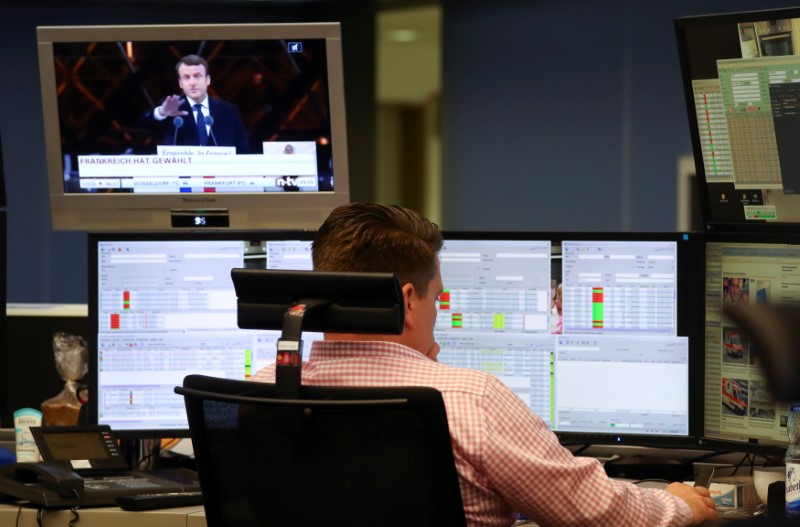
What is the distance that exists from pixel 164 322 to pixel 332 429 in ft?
3.53

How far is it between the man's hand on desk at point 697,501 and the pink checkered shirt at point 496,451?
22 centimetres

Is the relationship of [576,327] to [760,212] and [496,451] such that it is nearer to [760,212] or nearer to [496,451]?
[760,212]

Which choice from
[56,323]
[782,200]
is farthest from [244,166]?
[782,200]

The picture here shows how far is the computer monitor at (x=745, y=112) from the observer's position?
2.05 meters

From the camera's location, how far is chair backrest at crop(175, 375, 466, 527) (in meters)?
1.35

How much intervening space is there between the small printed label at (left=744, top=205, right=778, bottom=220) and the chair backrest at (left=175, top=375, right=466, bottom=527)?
109 cm

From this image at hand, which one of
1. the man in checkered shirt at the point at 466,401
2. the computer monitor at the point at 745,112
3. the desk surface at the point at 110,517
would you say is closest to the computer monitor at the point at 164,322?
the desk surface at the point at 110,517

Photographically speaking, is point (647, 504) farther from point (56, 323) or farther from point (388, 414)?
point (56, 323)

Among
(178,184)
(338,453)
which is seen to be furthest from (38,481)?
(338,453)

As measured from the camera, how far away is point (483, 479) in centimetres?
146

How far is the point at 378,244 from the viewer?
1.54 metres

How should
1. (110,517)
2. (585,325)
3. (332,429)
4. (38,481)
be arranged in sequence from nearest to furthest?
1. (332,429)
2. (110,517)
3. (38,481)
4. (585,325)

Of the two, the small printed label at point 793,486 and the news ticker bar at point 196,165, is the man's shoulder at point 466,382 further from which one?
the news ticker bar at point 196,165

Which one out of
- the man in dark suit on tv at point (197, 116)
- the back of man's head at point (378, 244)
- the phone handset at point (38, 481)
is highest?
the man in dark suit on tv at point (197, 116)
